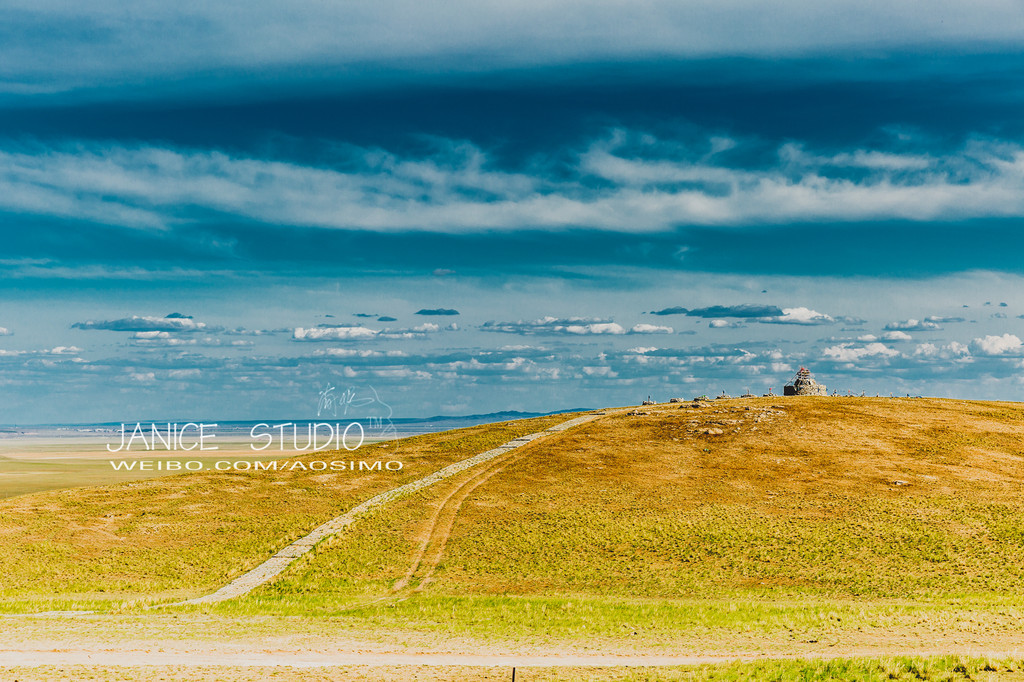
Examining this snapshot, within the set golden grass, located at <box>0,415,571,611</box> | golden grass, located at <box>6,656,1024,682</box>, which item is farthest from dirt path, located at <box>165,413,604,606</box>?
golden grass, located at <box>6,656,1024,682</box>

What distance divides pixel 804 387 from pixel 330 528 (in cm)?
7872

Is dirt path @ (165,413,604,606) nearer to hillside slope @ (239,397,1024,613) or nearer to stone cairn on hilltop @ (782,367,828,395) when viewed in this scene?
hillside slope @ (239,397,1024,613)

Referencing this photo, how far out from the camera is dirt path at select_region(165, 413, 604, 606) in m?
44.8

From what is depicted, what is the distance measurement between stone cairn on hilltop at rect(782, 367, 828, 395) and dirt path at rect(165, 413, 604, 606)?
4095 cm

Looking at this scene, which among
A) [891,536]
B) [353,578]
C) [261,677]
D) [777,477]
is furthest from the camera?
[777,477]

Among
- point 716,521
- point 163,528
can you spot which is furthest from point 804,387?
point 163,528

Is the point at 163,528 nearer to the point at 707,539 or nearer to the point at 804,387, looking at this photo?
the point at 707,539

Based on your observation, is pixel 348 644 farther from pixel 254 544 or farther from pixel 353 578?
pixel 254 544

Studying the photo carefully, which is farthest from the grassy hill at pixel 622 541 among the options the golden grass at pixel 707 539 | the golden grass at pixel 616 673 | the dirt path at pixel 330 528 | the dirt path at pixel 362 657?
the golden grass at pixel 616 673

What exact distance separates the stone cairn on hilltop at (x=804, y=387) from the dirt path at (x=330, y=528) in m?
41.0

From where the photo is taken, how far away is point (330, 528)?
57.4 meters

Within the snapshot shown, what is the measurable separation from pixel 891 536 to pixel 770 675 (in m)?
33.6

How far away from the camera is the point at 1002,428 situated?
81.0 m

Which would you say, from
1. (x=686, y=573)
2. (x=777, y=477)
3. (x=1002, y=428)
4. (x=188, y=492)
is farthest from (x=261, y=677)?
(x=1002, y=428)
